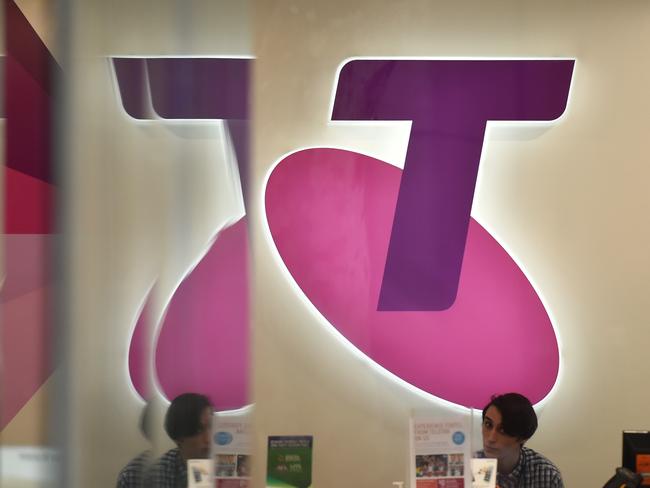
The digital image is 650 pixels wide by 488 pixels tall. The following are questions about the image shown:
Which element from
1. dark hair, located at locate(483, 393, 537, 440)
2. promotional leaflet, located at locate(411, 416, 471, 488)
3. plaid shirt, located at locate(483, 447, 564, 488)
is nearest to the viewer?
promotional leaflet, located at locate(411, 416, 471, 488)

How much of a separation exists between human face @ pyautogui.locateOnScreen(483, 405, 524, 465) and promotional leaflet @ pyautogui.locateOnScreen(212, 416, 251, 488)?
8.64ft

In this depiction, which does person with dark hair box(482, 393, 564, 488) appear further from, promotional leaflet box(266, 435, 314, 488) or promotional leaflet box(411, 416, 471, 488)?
promotional leaflet box(266, 435, 314, 488)

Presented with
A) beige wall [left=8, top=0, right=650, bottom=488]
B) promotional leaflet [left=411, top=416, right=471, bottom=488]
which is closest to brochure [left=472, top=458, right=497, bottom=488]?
promotional leaflet [left=411, top=416, right=471, bottom=488]

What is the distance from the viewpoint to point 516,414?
3.32 meters

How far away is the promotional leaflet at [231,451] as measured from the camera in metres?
0.62

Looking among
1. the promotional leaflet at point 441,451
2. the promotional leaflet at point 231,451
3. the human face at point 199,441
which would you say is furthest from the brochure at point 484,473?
the human face at point 199,441

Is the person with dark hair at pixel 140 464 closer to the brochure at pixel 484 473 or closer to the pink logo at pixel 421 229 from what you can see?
the brochure at pixel 484 473

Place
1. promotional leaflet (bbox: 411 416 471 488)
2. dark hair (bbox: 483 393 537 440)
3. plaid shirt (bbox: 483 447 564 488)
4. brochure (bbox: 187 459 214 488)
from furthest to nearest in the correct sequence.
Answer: dark hair (bbox: 483 393 537 440), plaid shirt (bbox: 483 447 564 488), promotional leaflet (bbox: 411 416 471 488), brochure (bbox: 187 459 214 488)

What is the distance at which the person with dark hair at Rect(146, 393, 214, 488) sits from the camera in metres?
0.52

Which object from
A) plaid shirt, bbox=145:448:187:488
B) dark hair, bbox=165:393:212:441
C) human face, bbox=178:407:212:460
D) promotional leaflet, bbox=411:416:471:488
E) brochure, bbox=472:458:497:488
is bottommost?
brochure, bbox=472:458:497:488

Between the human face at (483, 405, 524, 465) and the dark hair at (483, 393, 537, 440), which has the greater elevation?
the dark hair at (483, 393, 537, 440)

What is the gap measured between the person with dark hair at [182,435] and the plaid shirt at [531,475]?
2.70 m

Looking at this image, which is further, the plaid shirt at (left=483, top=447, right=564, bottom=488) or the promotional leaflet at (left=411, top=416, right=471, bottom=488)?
the plaid shirt at (left=483, top=447, right=564, bottom=488)

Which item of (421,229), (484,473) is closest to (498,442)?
(484,473)
